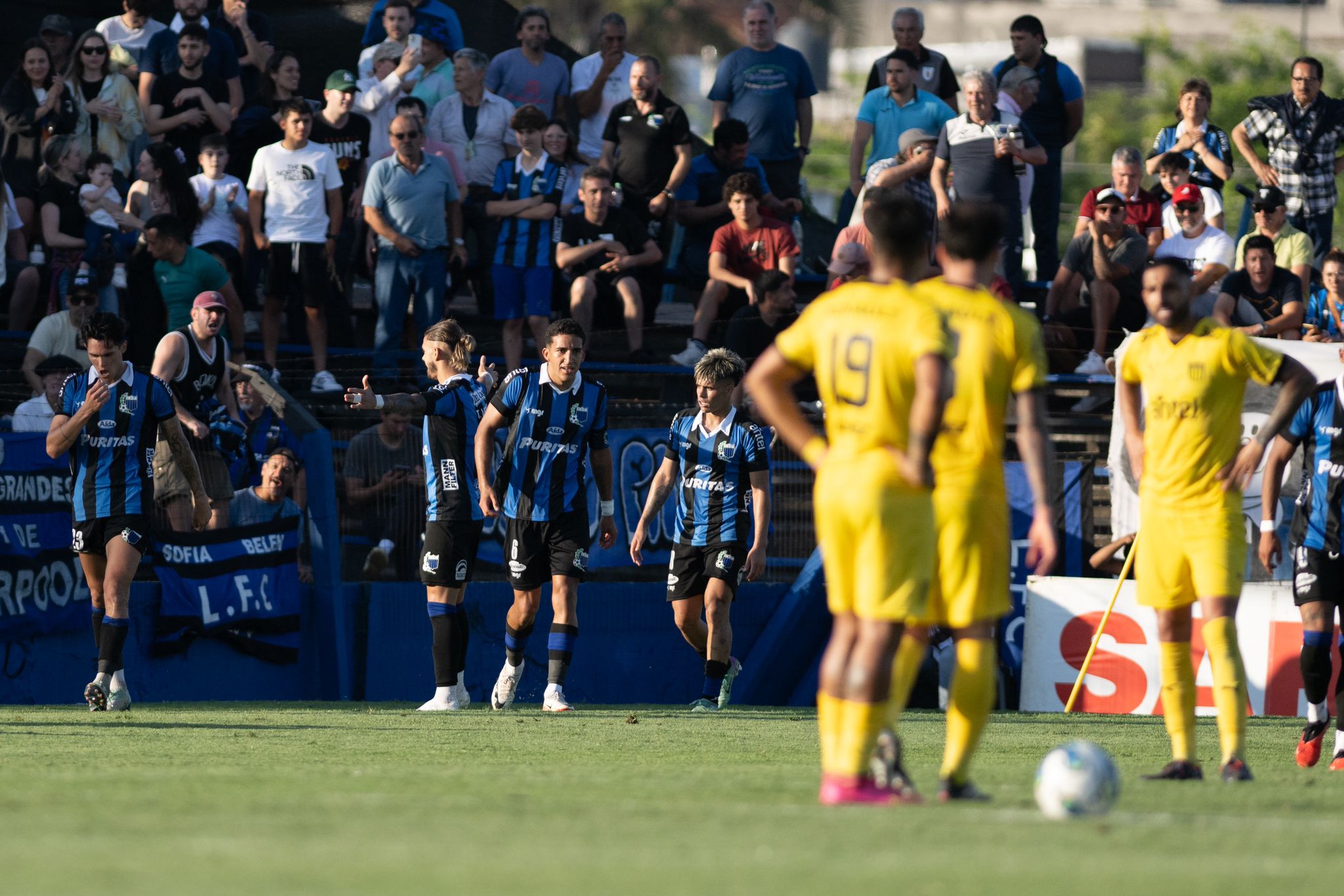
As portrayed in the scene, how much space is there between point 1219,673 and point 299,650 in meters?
8.16

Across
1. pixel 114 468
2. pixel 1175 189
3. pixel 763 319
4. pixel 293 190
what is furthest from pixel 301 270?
pixel 1175 189

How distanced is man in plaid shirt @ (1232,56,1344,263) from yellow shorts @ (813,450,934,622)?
12211 mm

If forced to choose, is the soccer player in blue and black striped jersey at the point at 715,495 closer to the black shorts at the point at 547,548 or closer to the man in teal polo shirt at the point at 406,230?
the black shorts at the point at 547,548

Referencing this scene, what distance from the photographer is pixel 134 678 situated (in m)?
13.6

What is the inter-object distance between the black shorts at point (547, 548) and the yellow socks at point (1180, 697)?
4894mm

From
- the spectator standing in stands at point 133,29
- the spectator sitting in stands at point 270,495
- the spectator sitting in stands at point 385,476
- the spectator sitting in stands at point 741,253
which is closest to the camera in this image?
the spectator sitting in stands at point 270,495

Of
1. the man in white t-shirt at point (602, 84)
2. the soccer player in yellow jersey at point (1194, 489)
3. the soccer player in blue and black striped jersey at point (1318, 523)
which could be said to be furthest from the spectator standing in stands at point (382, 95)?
the soccer player in yellow jersey at point (1194, 489)

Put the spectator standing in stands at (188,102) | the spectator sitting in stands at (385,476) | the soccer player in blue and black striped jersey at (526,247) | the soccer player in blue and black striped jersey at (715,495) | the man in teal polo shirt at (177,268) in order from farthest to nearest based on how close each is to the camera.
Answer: the spectator standing in stands at (188,102) → the soccer player in blue and black striped jersey at (526,247) → the man in teal polo shirt at (177,268) → the spectator sitting in stands at (385,476) → the soccer player in blue and black striped jersey at (715,495)

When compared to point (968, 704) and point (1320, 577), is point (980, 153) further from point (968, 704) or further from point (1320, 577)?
point (968, 704)

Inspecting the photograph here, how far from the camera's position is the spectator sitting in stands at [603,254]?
1619 cm

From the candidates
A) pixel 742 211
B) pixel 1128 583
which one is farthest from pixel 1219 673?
pixel 742 211

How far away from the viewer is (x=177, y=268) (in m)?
14.8

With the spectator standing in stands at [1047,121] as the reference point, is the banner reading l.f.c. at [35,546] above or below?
below

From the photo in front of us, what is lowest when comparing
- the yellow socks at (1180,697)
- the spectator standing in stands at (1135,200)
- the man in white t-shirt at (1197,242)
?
the yellow socks at (1180,697)
